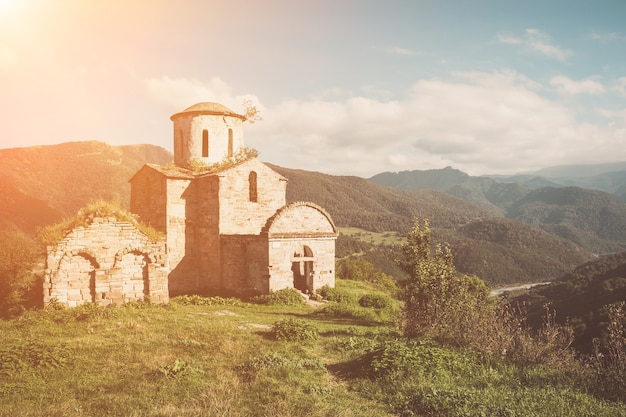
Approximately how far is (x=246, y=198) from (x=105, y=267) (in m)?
7.40

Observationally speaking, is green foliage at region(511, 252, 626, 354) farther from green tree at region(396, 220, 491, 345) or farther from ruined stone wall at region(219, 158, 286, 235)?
ruined stone wall at region(219, 158, 286, 235)

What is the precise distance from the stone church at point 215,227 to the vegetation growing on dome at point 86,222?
0.23 meters

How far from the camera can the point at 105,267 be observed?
15352 millimetres

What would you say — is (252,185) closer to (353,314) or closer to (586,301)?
(353,314)

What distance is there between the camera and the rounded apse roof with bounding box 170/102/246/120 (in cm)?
2278

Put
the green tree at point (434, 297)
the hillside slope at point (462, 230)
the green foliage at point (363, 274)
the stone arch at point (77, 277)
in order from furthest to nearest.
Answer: the hillside slope at point (462, 230) → the green foliage at point (363, 274) → the stone arch at point (77, 277) → the green tree at point (434, 297)

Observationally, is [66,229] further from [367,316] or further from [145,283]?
[367,316]

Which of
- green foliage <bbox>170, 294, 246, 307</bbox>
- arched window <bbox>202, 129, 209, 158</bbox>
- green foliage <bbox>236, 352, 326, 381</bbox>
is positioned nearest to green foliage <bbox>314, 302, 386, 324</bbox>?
green foliage <bbox>170, 294, 246, 307</bbox>

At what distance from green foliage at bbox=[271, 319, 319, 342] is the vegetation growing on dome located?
23.1 ft

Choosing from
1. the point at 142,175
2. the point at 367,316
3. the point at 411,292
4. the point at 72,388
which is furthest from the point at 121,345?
the point at 142,175

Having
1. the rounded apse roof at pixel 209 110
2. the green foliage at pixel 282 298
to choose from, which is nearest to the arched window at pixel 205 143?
the rounded apse roof at pixel 209 110

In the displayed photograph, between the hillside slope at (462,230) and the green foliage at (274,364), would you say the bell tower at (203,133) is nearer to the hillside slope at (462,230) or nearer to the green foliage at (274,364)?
the green foliage at (274,364)

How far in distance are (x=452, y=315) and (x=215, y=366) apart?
6171mm

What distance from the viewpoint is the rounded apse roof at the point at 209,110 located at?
22.8m
